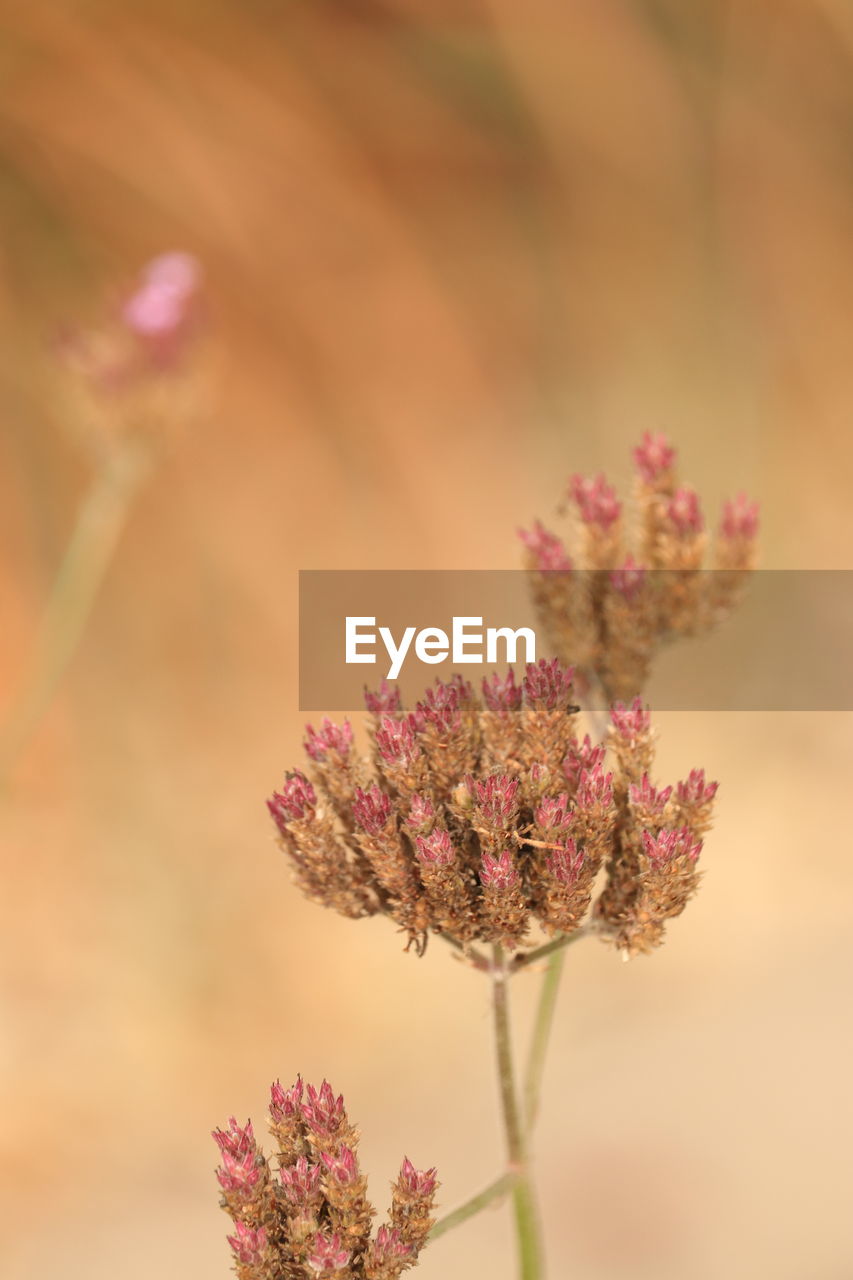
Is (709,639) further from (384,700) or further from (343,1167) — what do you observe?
(343,1167)

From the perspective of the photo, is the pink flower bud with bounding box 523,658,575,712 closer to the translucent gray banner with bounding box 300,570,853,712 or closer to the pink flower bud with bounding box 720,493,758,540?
the pink flower bud with bounding box 720,493,758,540

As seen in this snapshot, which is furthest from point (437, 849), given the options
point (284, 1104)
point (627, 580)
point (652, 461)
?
point (652, 461)

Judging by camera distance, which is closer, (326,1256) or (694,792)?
(326,1256)

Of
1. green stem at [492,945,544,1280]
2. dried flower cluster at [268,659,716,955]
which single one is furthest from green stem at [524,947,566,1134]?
dried flower cluster at [268,659,716,955]

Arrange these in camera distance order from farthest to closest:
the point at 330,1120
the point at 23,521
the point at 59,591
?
the point at 23,521 < the point at 59,591 < the point at 330,1120

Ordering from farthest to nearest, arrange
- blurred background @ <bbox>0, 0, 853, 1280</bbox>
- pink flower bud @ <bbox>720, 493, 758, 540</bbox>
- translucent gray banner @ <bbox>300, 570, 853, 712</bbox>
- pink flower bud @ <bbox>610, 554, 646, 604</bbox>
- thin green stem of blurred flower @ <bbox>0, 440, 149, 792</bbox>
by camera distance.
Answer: translucent gray banner @ <bbox>300, 570, 853, 712</bbox>, blurred background @ <bbox>0, 0, 853, 1280</bbox>, thin green stem of blurred flower @ <bbox>0, 440, 149, 792</bbox>, pink flower bud @ <bbox>720, 493, 758, 540</bbox>, pink flower bud @ <bbox>610, 554, 646, 604</bbox>

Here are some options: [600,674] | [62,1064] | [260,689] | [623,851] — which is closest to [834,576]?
[260,689]

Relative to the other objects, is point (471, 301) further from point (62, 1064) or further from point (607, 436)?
point (62, 1064)
